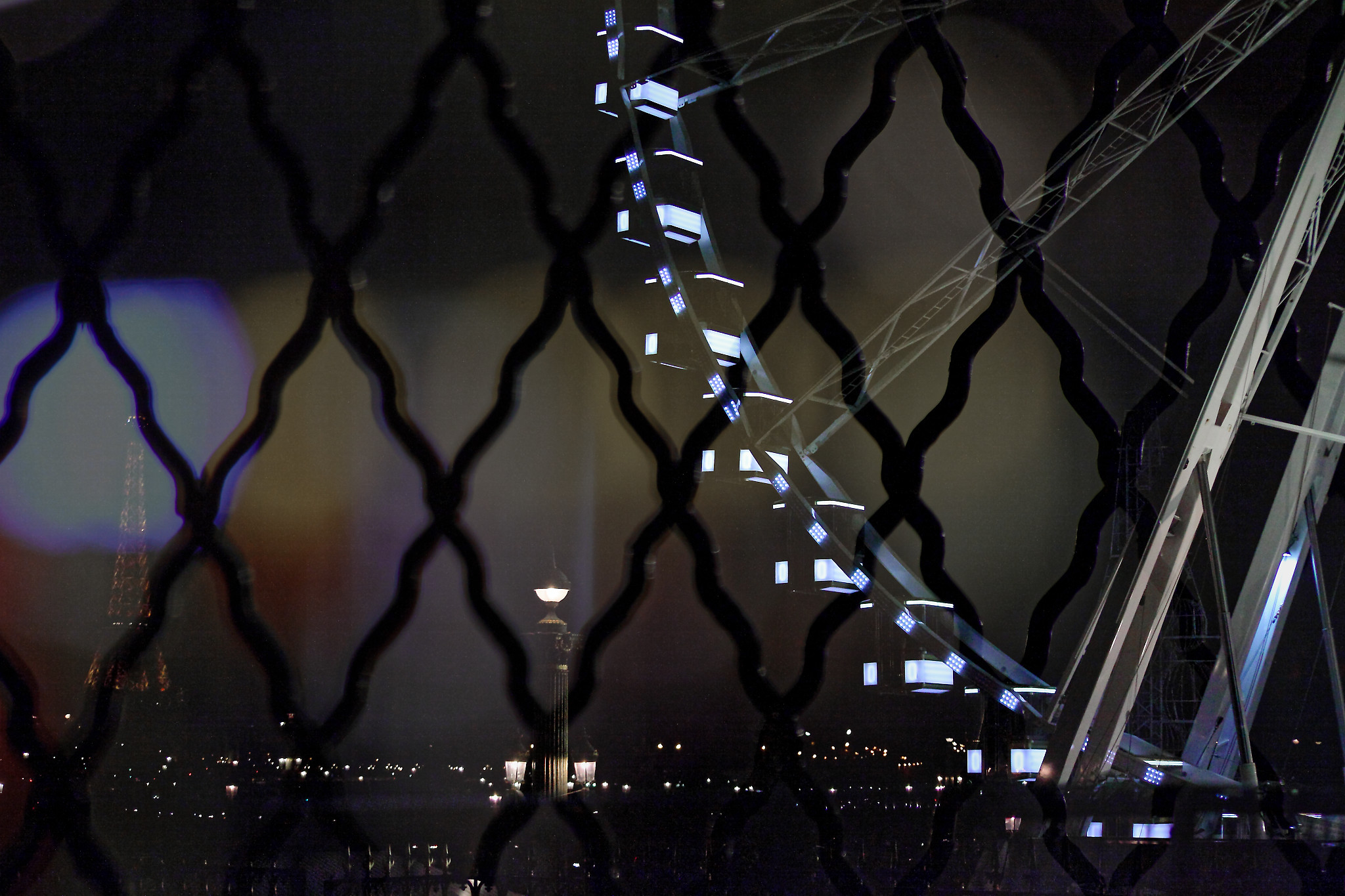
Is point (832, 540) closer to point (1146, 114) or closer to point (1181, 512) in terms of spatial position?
point (1181, 512)

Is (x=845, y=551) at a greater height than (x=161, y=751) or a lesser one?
greater

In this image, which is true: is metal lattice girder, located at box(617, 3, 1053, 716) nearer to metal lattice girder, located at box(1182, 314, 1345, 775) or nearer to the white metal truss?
the white metal truss

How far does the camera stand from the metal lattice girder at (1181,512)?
43.4 inches

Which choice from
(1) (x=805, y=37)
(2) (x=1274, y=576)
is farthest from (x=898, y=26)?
(2) (x=1274, y=576)

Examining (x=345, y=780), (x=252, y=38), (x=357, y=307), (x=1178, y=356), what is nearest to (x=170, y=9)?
(x=252, y=38)

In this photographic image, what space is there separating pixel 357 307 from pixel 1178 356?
83 centimetres

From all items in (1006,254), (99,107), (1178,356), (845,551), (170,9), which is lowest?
(845,551)

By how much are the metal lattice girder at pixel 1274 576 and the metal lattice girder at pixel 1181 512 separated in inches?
5.6

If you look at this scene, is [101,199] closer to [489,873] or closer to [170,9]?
[170,9]

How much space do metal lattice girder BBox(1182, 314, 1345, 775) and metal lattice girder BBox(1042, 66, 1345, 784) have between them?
141mm

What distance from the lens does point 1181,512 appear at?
3.82 ft

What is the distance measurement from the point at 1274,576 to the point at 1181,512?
1.55ft

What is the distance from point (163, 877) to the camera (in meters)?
1.02

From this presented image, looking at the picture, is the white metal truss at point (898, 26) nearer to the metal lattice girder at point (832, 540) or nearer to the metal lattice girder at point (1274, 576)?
the metal lattice girder at point (832, 540)
